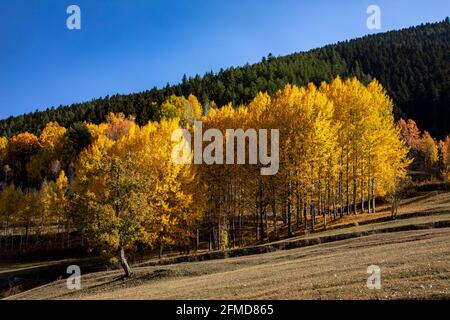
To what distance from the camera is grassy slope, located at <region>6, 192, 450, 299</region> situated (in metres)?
19.7

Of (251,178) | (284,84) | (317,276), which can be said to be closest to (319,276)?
(317,276)

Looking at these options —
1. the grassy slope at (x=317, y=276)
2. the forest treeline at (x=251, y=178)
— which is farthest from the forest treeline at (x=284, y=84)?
the grassy slope at (x=317, y=276)

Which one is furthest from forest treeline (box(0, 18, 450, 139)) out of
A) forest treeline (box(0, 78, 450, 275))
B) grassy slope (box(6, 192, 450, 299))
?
grassy slope (box(6, 192, 450, 299))

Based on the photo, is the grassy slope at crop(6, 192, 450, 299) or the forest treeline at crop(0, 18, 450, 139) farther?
the forest treeline at crop(0, 18, 450, 139)

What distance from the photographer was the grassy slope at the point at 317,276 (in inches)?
775

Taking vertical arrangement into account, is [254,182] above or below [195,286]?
above

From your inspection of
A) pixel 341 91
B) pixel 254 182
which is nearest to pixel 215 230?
pixel 254 182

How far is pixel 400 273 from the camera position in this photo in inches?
844

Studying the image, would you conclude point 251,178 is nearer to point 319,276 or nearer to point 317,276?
point 317,276

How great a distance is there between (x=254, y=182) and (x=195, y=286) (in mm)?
26104

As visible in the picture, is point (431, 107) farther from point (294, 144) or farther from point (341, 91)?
point (294, 144)

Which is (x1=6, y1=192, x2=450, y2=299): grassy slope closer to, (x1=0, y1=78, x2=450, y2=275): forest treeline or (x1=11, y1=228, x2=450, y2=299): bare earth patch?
(x1=11, y1=228, x2=450, y2=299): bare earth patch

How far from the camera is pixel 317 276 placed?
2394cm

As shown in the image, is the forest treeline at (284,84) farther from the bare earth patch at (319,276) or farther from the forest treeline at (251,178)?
the bare earth patch at (319,276)
